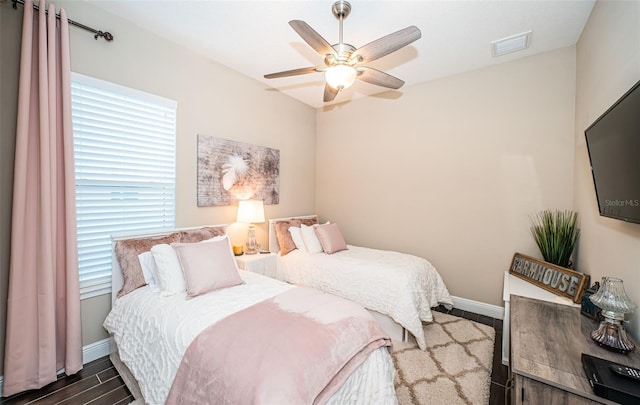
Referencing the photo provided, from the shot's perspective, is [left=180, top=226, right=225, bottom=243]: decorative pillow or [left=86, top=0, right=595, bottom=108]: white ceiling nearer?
[left=86, top=0, right=595, bottom=108]: white ceiling

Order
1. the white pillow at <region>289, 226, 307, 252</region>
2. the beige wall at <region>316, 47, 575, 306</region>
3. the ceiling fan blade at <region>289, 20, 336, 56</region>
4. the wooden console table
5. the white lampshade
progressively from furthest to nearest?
1. the white pillow at <region>289, 226, 307, 252</region>
2. the white lampshade
3. the beige wall at <region>316, 47, 575, 306</region>
4. the ceiling fan blade at <region>289, 20, 336, 56</region>
5. the wooden console table

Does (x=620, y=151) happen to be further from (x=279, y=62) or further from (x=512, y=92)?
(x=279, y=62)

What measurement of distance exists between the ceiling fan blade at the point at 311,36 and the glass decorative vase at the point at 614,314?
215 centimetres

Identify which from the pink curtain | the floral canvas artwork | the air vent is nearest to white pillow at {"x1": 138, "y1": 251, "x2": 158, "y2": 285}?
the pink curtain

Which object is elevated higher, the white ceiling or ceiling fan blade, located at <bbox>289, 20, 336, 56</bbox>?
the white ceiling

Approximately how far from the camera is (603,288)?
1.42 meters

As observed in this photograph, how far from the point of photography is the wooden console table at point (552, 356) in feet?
3.65

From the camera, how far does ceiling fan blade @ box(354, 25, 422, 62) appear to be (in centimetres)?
174

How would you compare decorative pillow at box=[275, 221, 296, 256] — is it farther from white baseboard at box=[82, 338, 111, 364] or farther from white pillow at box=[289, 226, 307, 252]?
white baseboard at box=[82, 338, 111, 364]

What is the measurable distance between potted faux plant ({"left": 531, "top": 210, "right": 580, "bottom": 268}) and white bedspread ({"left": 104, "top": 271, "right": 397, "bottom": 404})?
6.76 feet

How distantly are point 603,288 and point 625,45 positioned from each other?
56.1 inches

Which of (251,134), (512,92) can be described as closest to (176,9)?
(251,134)

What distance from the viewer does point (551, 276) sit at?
2.40m

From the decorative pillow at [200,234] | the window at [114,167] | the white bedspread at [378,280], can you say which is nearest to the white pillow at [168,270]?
the decorative pillow at [200,234]
